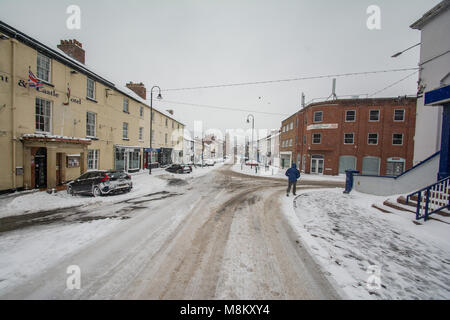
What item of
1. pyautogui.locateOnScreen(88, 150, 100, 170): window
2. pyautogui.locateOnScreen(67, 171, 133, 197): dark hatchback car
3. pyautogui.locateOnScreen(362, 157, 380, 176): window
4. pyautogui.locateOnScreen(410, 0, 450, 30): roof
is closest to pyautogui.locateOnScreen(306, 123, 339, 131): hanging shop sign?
pyautogui.locateOnScreen(362, 157, 380, 176): window

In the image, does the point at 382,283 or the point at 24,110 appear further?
Result: the point at 24,110

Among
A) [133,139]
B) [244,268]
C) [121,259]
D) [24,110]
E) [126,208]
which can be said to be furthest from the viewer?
[133,139]

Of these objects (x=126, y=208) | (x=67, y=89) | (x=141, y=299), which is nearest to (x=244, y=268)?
(x=141, y=299)

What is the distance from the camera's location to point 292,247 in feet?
14.3

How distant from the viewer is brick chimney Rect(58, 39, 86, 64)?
1471 cm

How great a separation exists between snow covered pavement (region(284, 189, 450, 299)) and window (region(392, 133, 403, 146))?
2077 cm

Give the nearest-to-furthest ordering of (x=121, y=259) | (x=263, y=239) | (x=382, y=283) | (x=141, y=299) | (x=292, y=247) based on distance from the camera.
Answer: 1. (x=141, y=299)
2. (x=382, y=283)
3. (x=121, y=259)
4. (x=292, y=247)
5. (x=263, y=239)

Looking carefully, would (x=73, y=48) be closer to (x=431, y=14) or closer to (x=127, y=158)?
(x=127, y=158)

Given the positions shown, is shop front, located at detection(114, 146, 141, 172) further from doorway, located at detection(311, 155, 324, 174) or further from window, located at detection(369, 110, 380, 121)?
window, located at detection(369, 110, 380, 121)

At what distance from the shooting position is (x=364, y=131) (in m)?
22.2

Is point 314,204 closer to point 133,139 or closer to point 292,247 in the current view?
point 292,247

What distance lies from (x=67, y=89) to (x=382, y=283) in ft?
59.1

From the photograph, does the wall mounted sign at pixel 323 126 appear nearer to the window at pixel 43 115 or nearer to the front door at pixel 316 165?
the front door at pixel 316 165

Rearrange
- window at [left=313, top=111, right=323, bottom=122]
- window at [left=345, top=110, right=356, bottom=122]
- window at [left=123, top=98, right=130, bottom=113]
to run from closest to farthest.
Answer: window at [left=123, top=98, right=130, bottom=113] → window at [left=345, top=110, right=356, bottom=122] → window at [left=313, top=111, right=323, bottom=122]
